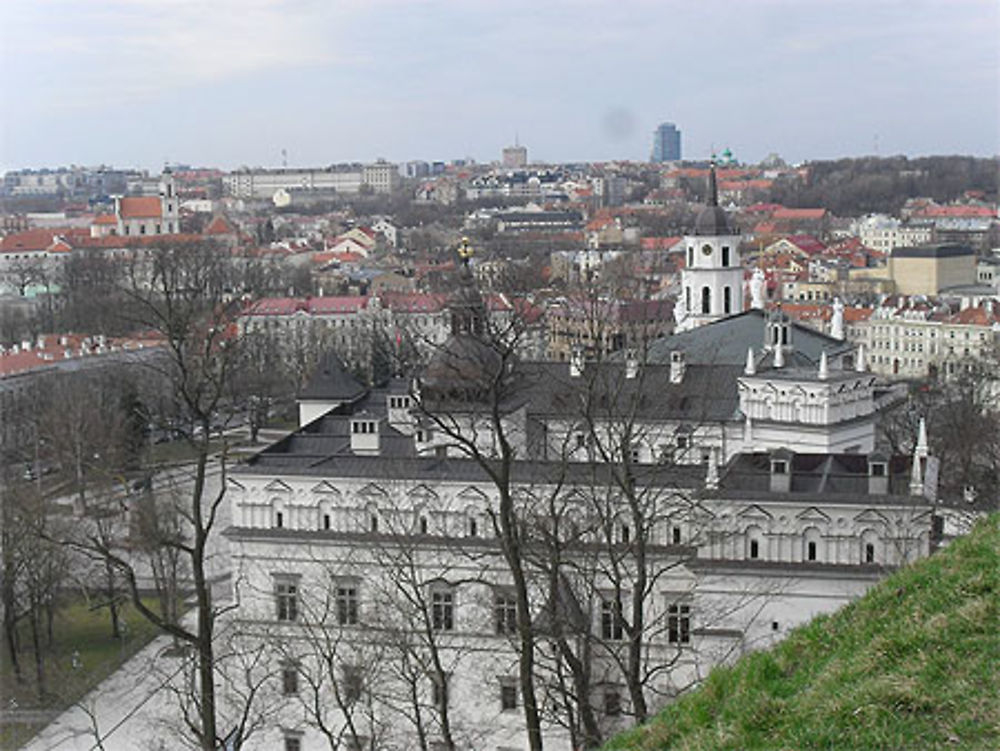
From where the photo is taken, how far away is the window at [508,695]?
2675 cm

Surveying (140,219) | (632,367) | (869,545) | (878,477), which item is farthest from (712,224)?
(140,219)

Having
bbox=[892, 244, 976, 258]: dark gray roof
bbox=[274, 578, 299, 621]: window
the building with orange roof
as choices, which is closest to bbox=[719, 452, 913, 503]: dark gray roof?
bbox=[274, 578, 299, 621]: window

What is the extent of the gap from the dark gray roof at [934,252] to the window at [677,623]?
7346 cm

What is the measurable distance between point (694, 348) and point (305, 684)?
16182 mm

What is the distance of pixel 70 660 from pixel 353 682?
1154 cm

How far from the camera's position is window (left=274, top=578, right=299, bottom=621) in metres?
28.3

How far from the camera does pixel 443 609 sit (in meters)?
27.3

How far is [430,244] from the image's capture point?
14338 centimetres

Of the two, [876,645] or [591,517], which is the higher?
[876,645]

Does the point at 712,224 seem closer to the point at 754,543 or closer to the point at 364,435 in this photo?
the point at 364,435

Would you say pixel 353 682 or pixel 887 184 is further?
pixel 887 184

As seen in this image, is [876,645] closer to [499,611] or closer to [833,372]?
[499,611]

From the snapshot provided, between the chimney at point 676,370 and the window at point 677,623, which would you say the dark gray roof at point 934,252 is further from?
the window at point 677,623

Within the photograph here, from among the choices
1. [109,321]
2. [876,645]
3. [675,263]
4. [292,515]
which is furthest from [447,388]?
[675,263]
